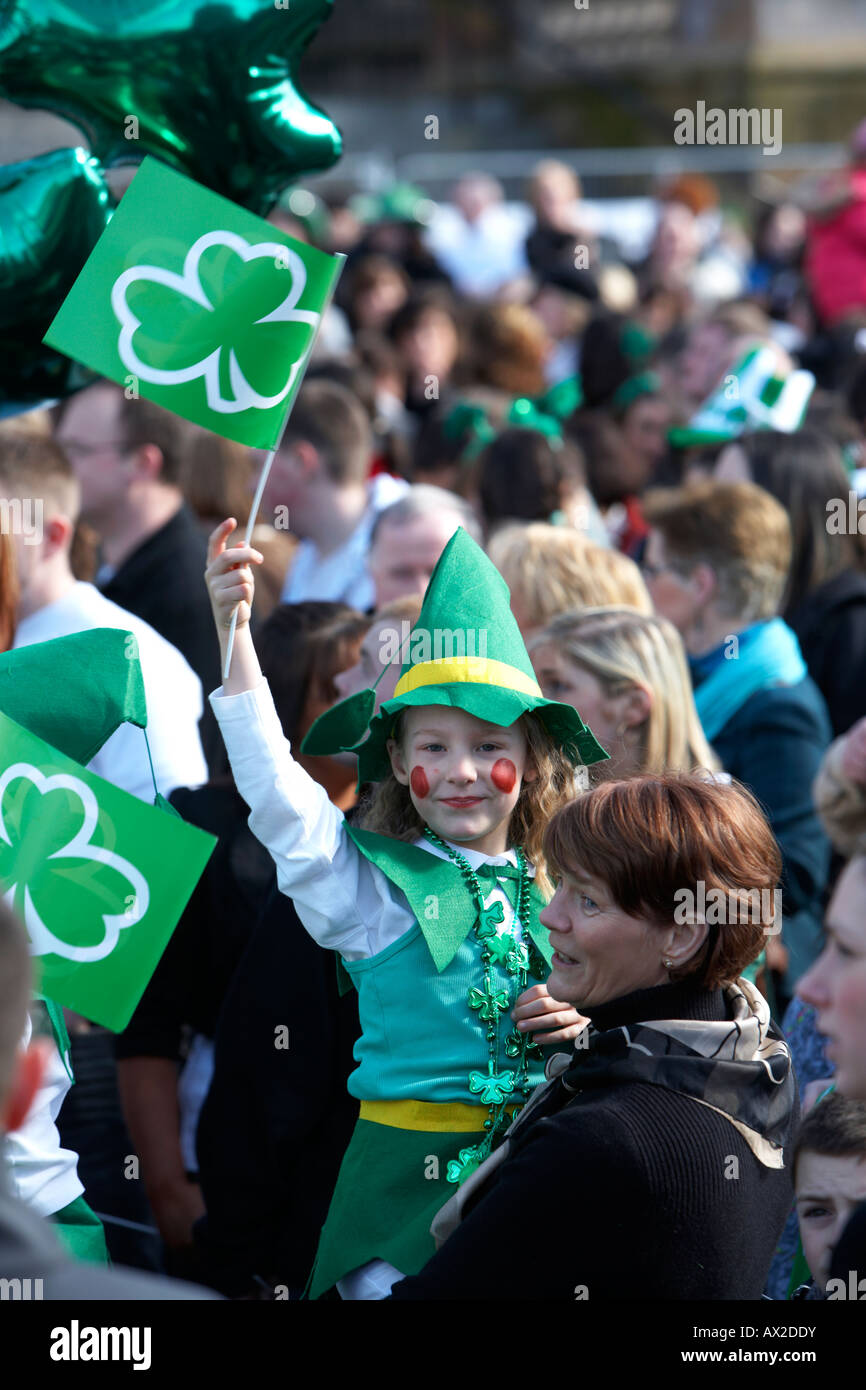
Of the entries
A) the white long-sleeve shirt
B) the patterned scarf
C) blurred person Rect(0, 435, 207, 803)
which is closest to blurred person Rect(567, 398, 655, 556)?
blurred person Rect(0, 435, 207, 803)

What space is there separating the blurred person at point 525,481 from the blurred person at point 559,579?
109 centimetres

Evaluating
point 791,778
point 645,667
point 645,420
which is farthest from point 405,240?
point 645,667

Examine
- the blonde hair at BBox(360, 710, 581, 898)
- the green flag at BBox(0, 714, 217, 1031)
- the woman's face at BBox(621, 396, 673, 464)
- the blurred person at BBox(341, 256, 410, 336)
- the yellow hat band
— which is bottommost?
the green flag at BBox(0, 714, 217, 1031)

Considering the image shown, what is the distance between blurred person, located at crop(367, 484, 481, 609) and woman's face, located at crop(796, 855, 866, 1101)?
2102 mm

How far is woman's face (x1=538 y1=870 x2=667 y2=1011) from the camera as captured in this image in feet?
7.61

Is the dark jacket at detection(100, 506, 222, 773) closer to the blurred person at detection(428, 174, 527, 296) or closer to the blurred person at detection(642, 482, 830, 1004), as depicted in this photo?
the blurred person at detection(642, 482, 830, 1004)

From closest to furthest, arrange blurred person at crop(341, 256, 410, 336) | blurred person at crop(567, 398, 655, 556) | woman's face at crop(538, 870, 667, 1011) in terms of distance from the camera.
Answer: woman's face at crop(538, 870, 667, 1011), blurred person at crop(567, 398, 655, 556), blurred person at crop(341, 256, 410, 336)

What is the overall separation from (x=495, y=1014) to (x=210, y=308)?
3.89ft

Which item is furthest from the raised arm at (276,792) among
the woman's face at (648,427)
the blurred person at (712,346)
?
the blurred person at (712,346)

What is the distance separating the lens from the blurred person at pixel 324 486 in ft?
17.5

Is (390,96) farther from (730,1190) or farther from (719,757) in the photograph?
(730,1190)

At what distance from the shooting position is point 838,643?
4.57m

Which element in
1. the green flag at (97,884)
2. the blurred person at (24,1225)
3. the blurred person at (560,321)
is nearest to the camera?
the blurred person at (24,1225)

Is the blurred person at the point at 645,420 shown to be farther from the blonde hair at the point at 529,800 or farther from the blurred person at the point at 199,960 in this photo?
the blonde hair at the point at 529,800
